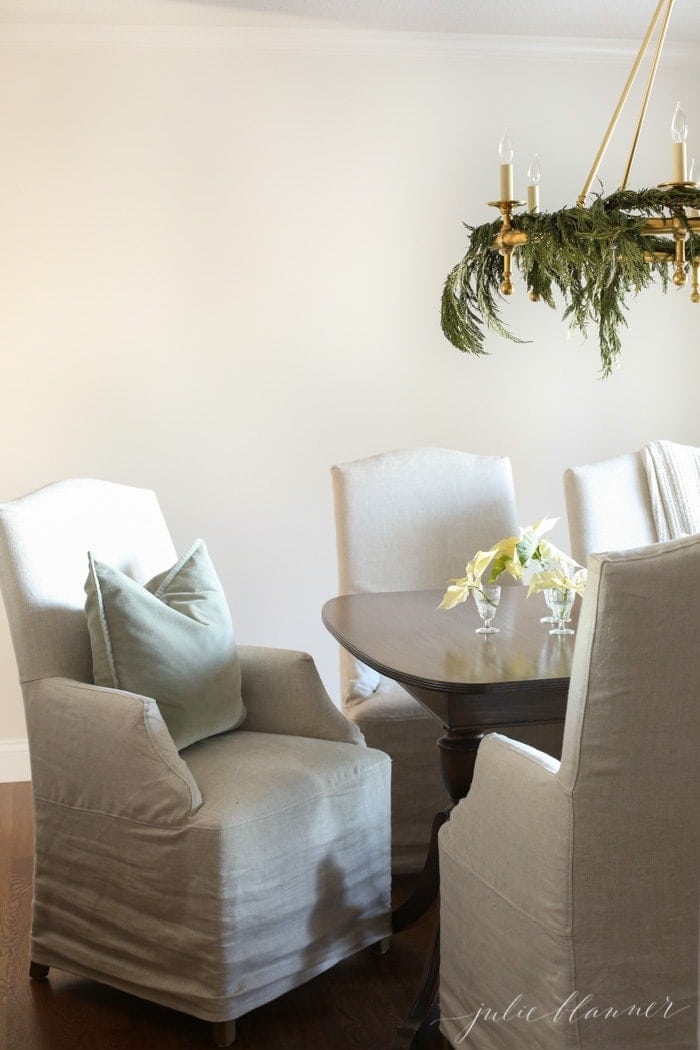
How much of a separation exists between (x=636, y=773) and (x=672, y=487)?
1.85 m

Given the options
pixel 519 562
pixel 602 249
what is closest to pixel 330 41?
pixel 602 249

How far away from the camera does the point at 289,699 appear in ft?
8.31

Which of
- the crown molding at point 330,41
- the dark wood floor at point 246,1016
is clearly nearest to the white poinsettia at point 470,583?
the dark wood floor at point 246,1016

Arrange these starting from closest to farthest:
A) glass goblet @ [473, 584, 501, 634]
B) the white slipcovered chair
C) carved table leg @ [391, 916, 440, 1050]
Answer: carved table leg @ [391, 916, 440, 1050]
glass goblet @ [473, 584, 501, 634]
the white slipcovered chair

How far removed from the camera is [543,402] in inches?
158

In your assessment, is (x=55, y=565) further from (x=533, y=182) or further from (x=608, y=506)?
(x=608, y=506)

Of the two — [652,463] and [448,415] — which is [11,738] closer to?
[448,415]

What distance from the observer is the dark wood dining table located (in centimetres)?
191

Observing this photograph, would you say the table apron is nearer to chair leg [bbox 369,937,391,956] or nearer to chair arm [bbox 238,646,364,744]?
chair arm [bbox 238,646,364,744]

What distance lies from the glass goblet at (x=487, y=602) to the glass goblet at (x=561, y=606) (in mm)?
118

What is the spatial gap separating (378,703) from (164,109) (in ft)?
7.26

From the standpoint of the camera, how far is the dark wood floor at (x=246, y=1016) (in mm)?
2092

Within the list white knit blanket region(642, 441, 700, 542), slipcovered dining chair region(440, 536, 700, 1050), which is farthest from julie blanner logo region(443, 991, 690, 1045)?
white knit blanket region(642, 441, 700, 542)

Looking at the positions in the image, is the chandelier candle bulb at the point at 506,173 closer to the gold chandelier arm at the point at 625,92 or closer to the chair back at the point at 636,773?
the gold chandelier arm at the point at 625,92
